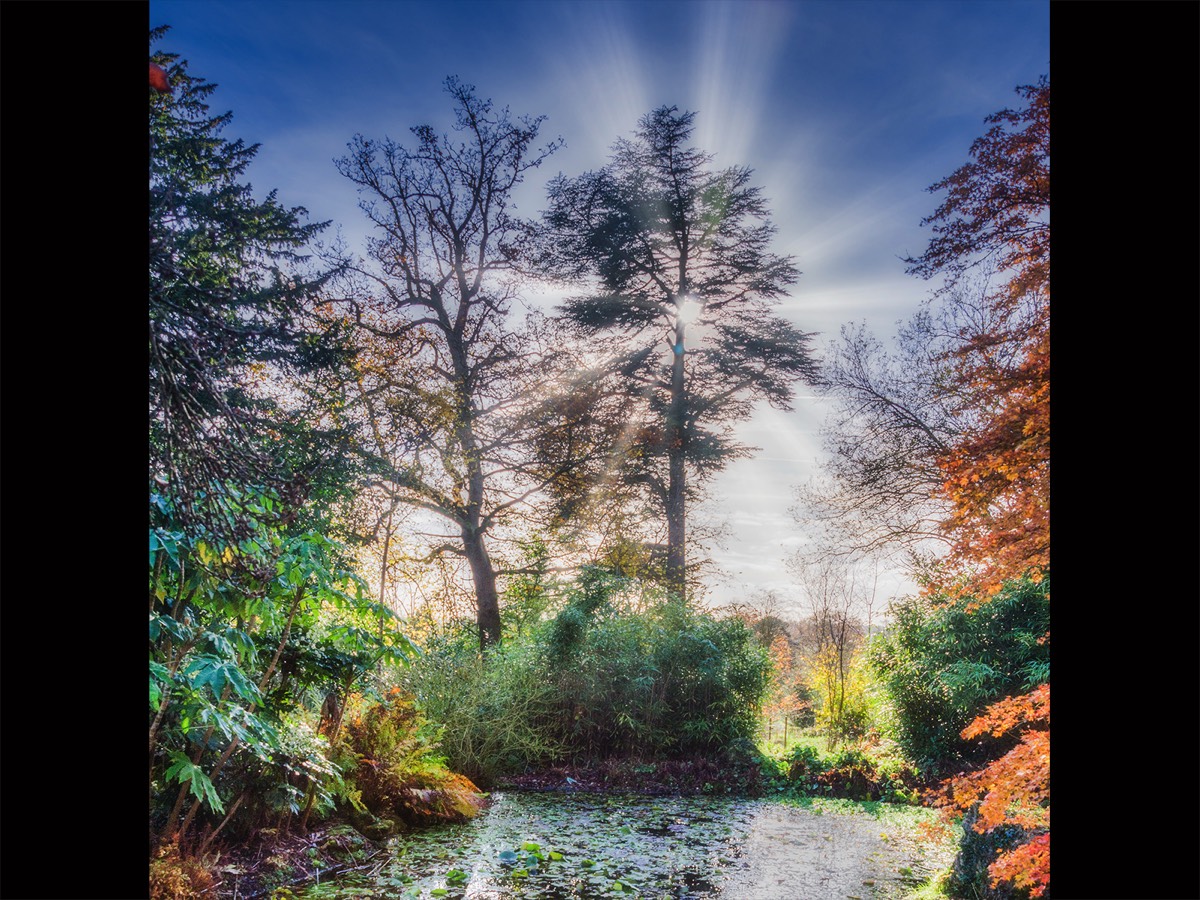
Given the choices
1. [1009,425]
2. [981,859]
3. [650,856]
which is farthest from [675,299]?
[981,859]

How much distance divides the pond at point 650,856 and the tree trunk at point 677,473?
3.71 m

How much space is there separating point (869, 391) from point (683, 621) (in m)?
3.41

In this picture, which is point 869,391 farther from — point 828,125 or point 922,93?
point 922,93

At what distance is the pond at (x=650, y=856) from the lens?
3585mm

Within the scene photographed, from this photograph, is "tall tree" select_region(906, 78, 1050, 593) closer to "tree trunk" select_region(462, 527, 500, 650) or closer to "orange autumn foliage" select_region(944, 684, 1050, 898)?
"orange autumn foliage" select_region(944, 684, 1050, 898)

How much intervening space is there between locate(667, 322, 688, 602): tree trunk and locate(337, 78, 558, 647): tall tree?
1.98 meters

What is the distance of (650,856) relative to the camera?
425 centimetres

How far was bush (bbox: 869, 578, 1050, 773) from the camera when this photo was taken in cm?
634

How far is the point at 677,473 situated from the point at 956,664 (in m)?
4.17

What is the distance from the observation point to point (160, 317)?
1754 mm


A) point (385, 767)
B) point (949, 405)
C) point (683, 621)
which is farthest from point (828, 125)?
point (683, 621)

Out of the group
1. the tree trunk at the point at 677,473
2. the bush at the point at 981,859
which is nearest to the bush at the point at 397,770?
the bush at the point at 981,859

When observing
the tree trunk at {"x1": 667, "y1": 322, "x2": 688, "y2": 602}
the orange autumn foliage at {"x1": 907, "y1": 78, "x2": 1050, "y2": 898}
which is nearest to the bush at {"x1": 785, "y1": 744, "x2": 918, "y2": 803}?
the tree trunk at {"x1": 667, "y1": 322, "x2": 688, "y2": 602}

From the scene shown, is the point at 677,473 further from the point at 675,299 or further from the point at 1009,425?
the point at 1009,425
